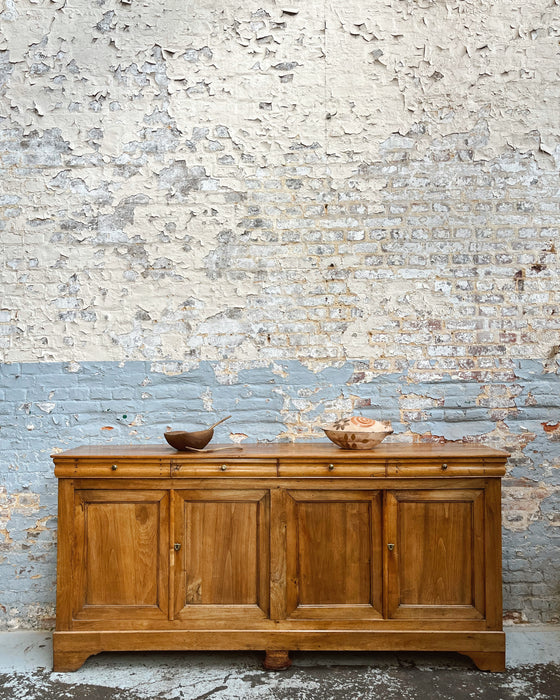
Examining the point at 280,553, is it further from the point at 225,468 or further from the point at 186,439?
the point at 186,439

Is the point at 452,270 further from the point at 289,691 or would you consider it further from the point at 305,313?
the point at 289,691

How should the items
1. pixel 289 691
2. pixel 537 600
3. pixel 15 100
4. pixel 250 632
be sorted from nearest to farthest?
pixel 289 691, pixel 250 632, pixel 537 600, pixel 15 100

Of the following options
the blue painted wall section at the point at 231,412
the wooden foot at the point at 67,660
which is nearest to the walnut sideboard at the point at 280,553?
the wooden foot at the point at 67,660

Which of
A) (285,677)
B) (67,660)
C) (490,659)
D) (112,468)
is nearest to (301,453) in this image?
(112,468)

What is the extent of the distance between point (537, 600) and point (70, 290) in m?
3.34

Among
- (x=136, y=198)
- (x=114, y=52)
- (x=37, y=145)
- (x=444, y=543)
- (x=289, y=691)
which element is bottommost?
(x=289, y=691)

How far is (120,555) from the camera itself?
9.29 feet

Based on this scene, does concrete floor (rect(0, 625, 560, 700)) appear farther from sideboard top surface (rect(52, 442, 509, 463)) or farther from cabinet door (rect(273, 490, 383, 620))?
sideboard top surface (rect(52, 442, 509, 463))

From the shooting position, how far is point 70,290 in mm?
3463

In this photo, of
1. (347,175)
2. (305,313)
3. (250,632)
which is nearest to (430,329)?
(305,313)

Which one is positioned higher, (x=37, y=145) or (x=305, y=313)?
(x=37, y=145)

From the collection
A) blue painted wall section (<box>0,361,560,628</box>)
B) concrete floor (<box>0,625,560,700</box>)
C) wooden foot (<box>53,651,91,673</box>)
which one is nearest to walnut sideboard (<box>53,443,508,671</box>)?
wooden foot (<box>53,651,91,673</box>)

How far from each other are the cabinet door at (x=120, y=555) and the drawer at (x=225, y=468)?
156 millimetres

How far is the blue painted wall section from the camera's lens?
3369mm
